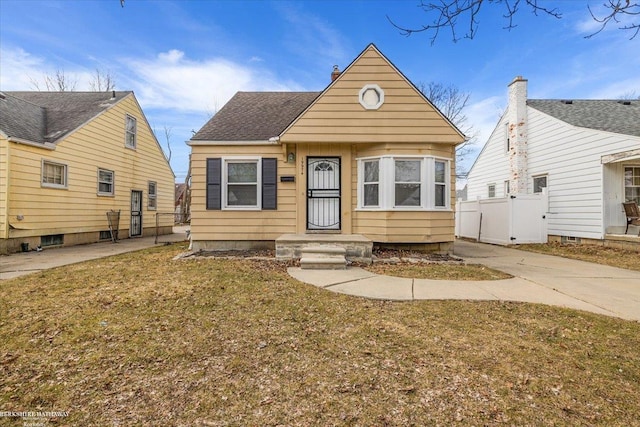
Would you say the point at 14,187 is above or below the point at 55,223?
above

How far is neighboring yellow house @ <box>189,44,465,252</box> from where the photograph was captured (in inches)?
310

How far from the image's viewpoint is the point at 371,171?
8195 millimetres

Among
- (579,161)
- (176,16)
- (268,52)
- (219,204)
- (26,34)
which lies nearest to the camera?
(219,204)

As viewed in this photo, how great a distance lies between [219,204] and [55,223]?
19.9 feet

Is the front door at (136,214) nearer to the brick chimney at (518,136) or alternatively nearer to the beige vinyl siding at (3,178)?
the beige vinyl siding at (3,178)

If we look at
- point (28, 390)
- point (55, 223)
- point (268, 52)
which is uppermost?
point (268, 52)

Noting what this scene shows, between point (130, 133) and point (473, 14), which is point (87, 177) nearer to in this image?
point (130, 133)

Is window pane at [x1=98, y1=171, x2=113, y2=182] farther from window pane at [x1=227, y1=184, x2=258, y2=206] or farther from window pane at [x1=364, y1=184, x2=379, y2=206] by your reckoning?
window pane at [x1=364, y1=184, x2=379, y2=206]

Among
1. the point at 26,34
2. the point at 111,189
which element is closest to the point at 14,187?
the point at 111,189

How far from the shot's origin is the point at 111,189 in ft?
41.2

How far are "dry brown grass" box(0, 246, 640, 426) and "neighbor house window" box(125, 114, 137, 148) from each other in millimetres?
10963

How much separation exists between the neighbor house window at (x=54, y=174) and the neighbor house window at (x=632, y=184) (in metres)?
18.8

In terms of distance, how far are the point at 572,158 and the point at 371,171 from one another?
325 inches

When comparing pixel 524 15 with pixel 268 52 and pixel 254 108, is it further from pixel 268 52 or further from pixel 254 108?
pixel 268 52
